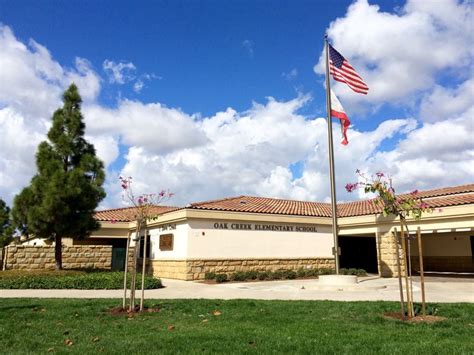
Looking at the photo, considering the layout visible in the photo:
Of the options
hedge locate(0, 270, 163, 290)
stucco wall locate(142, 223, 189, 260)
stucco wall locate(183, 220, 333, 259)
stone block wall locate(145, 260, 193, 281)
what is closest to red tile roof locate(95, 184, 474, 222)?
stucco wall locate(183, 220, 333, 259)

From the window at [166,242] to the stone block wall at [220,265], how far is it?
2.24 ft

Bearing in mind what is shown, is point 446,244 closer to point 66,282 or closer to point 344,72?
point 344,72

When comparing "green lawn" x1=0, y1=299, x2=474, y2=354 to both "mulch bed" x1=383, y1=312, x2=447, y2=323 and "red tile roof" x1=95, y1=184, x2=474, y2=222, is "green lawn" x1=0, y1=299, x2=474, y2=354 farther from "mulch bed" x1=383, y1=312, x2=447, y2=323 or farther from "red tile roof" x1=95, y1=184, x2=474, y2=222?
"red tile roof" x1=95, y1=184, x2=474, y2=222

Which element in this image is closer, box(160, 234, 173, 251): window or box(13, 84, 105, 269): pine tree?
box(13, 84, 105, 269): pine tree

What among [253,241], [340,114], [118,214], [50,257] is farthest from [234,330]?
[118,214]

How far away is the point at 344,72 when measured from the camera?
17.7m

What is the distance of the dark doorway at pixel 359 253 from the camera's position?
86.6 feet

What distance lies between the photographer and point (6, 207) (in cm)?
2472

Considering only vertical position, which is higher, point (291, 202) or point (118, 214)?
point (291, 202)

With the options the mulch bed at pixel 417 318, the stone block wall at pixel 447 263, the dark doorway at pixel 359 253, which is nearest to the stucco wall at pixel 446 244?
the stone block wall at pixel 447 263

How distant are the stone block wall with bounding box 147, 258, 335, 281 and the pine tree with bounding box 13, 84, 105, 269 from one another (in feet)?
14.1

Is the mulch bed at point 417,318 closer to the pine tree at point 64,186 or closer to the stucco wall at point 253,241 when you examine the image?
the stucco wall at point 253,241

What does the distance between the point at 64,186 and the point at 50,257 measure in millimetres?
4971

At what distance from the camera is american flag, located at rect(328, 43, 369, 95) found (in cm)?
1731
